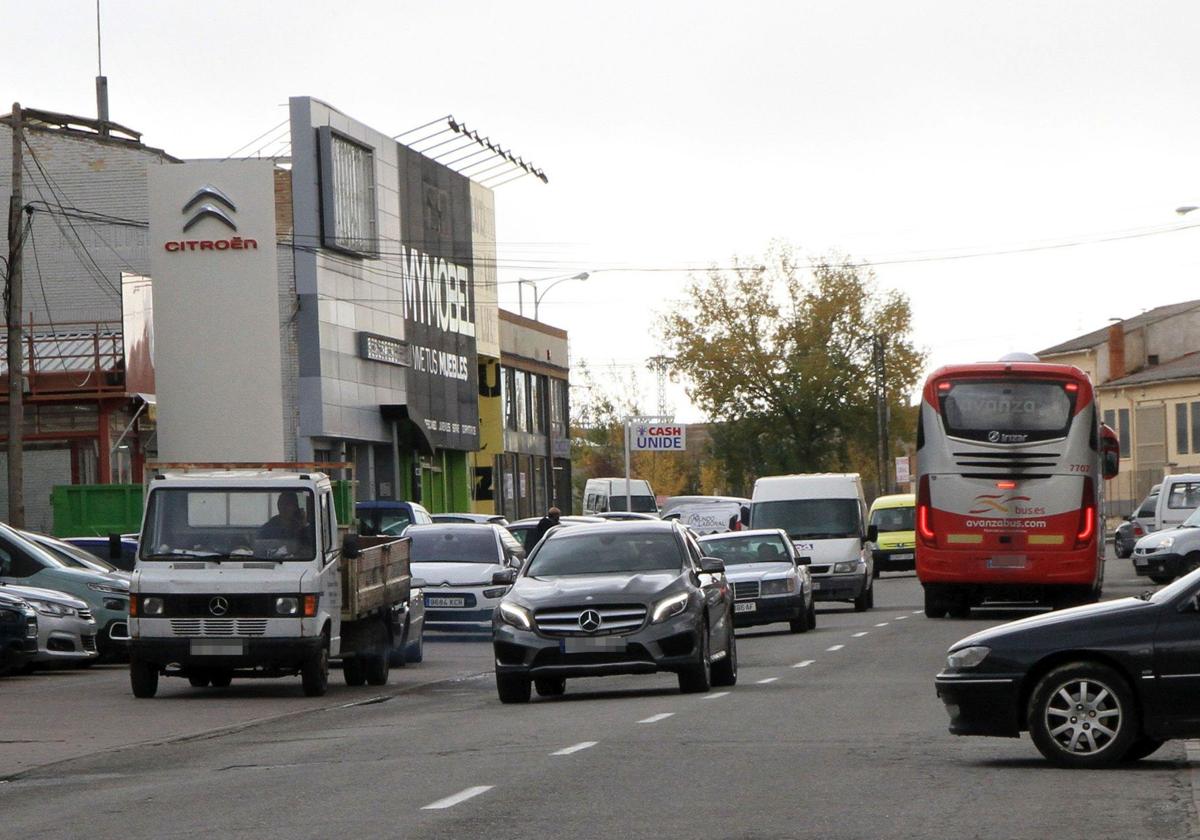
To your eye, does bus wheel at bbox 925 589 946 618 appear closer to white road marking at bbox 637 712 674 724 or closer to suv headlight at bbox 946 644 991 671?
white road marking at bbox 637 712 674 724

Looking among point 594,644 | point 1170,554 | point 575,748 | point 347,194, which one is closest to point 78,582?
point 594,644

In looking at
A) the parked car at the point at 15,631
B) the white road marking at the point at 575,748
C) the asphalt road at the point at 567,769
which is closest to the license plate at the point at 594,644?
the asphalt road at the point at 567,769

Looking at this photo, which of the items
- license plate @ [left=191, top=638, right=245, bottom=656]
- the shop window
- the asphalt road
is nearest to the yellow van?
the shop window

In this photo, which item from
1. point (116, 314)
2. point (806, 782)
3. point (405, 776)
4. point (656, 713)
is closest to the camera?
point (806, 782)

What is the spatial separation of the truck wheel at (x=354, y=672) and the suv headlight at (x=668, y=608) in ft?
17.2

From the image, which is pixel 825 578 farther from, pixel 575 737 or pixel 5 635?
pixel 575 737

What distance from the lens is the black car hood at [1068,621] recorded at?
1270 cm

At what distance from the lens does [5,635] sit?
24.0 m

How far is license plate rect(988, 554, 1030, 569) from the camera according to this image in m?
31.9

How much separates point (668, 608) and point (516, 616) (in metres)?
1.31

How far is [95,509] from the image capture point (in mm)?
42125

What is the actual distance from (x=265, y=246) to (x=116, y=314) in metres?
6.22

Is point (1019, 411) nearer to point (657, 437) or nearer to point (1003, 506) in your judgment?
point (1003, 506)

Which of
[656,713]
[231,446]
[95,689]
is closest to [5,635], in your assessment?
[95,689]
